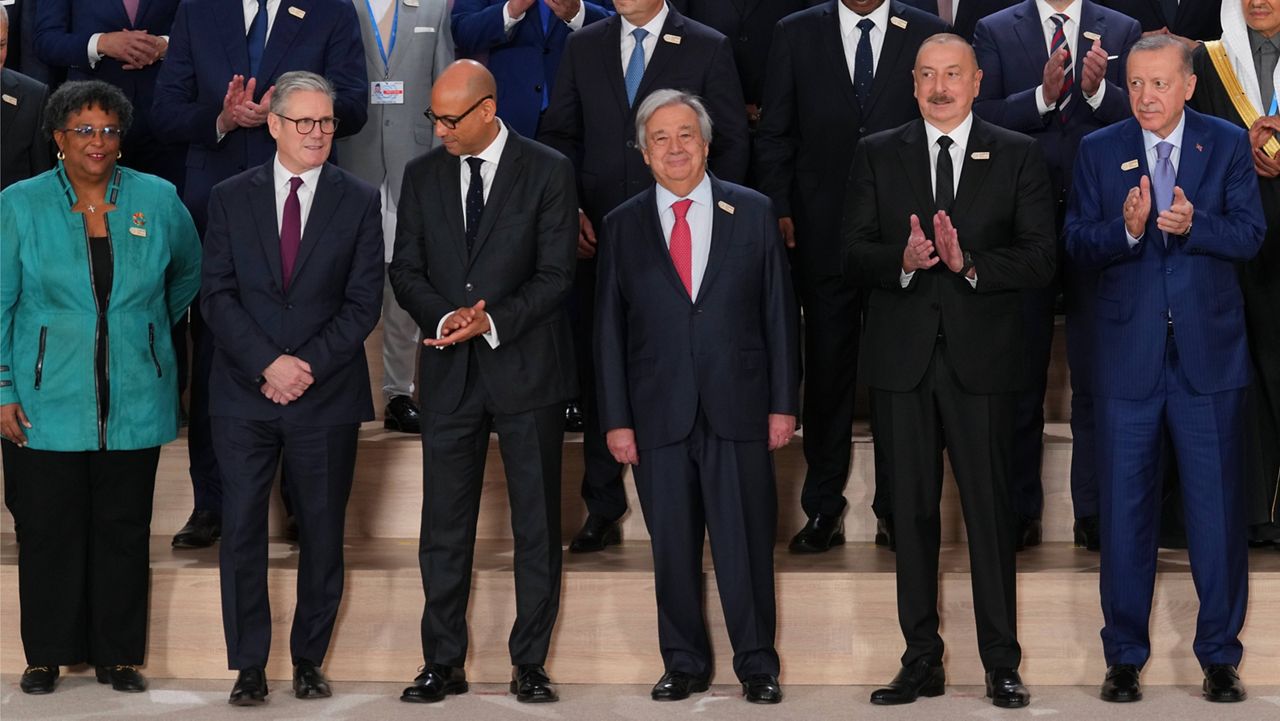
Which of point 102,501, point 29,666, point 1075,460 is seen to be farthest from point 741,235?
point 29,666

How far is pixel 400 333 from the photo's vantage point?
632 cm

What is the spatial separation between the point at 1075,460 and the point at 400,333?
255 cm

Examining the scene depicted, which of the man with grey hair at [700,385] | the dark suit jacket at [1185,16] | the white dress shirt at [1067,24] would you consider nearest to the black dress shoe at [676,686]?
the man with grey hair at [700,385]

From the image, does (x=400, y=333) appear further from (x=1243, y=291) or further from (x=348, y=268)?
(x=1243, y=291)

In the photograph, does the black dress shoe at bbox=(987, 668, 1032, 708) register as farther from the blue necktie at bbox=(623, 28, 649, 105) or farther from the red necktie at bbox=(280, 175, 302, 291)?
the red necktie at bbox=(280, 175, 302, 291)

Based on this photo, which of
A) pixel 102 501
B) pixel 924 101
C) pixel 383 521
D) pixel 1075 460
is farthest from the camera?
pixel 383 521

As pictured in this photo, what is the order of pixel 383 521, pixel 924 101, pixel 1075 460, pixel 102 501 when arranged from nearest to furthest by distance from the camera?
pixel 924 101
pixel 102 501
pixel 1075 460
pixel 383 521

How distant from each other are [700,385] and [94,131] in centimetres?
207

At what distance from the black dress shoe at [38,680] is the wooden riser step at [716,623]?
25 cm

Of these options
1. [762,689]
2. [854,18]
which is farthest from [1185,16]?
[762,689]

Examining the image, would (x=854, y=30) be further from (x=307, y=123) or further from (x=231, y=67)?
(x=231, y=67)

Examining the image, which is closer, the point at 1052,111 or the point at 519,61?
the point at 1052,111

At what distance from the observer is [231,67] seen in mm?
5805

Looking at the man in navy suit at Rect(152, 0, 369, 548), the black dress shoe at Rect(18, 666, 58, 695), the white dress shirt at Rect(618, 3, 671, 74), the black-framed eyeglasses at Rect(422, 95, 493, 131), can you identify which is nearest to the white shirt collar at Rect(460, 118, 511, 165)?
the black-framed eyeglasses at Rect(422, 95, 493, 131)
